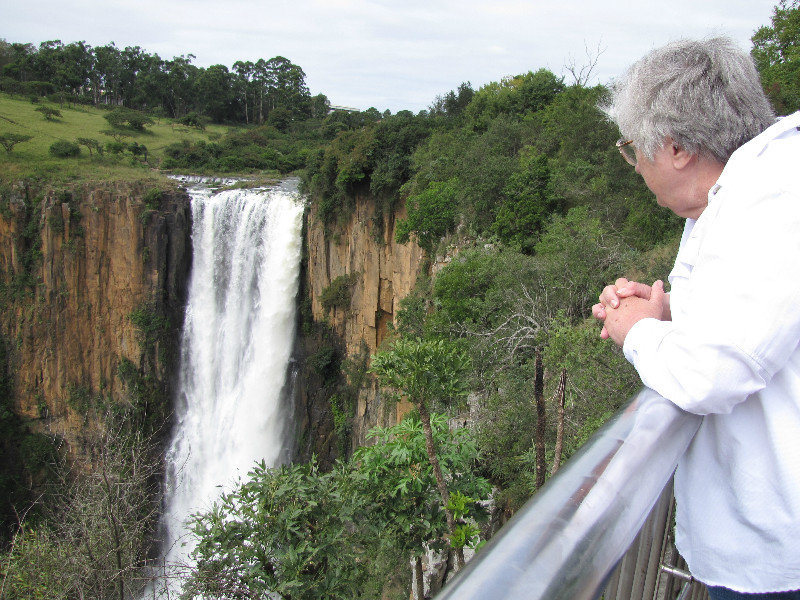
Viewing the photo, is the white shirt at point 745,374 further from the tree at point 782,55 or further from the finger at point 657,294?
the tree at point 782,55

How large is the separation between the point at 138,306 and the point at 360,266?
9.85m

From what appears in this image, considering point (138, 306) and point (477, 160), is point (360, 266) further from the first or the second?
point (138, 306)

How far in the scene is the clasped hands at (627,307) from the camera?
1.39 meters

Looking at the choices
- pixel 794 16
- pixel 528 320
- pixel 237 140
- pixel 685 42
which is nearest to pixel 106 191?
pixel 237 140

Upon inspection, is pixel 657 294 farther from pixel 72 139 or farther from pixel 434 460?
pixel 72 139

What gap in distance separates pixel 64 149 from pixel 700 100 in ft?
104

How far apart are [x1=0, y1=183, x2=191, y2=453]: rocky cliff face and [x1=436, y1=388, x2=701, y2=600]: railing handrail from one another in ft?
77.2

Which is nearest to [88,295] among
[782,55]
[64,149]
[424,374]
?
[64,149]

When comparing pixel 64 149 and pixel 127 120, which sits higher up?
pixel 127 120

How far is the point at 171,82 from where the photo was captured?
4697 centimetres

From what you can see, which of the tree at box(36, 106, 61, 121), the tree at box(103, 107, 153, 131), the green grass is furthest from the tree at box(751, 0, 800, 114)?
the tree at box(36, 106, 61, 121)

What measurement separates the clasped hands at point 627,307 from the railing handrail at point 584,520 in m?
0.44

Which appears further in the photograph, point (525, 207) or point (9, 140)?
point (9, 140)

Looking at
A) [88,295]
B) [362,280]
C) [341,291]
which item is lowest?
[88,295]
